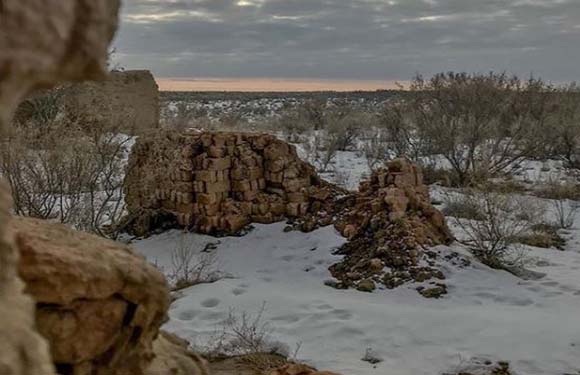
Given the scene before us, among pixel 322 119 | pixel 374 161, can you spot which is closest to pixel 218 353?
pixel 374 161

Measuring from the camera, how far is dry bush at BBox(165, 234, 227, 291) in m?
9.75

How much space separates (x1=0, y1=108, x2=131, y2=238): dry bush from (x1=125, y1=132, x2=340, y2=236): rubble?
2.02 m

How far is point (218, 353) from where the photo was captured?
7219 millimetres

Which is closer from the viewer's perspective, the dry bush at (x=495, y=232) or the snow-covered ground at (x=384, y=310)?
the snow-covered ground at (x=384, y=310)

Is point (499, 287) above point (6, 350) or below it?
below

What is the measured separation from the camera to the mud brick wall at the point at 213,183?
12.0 meters

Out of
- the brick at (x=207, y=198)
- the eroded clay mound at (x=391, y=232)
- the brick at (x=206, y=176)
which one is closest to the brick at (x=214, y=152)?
the brick at (x=206, y=176)

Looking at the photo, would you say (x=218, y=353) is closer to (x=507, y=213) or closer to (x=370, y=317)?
(x=370, y=317)

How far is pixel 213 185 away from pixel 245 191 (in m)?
0.60

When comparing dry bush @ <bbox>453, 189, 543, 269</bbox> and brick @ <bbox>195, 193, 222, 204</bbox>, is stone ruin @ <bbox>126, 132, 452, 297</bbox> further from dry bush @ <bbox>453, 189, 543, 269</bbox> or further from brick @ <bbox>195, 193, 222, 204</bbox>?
dry bush @ <bbox>453, 189, 543, 269</bbox>

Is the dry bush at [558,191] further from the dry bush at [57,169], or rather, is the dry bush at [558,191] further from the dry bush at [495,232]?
the dry bush at [57,169]

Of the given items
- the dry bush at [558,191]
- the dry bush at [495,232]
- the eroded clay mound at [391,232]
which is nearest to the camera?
the eroded clay mound at [391,232]

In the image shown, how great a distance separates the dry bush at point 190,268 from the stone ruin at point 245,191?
1.02 m

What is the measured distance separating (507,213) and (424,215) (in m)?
1.68
